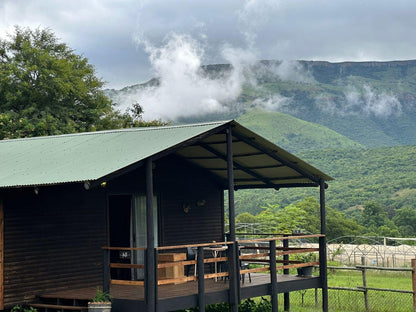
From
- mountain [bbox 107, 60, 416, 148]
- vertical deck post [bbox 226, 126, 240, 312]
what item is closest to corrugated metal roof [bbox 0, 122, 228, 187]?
vertical deck post [bbox 226, 126, 240, 312]

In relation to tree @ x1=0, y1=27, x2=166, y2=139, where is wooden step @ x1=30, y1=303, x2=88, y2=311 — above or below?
below

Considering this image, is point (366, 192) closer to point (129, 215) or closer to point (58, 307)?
point (129, 215)

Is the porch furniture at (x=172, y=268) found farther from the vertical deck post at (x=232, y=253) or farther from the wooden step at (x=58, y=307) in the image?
the wooden step at (x=58, y=307)

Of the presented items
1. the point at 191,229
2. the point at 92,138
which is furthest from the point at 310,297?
the point at 92,138

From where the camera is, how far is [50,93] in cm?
3500

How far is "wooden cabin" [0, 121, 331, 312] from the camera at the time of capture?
39.7 feet

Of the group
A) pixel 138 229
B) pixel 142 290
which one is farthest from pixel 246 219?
pixel 142 290

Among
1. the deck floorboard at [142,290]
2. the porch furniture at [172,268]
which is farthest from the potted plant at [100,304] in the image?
the porch furniture at [172,268]

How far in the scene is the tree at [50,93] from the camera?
33969mm

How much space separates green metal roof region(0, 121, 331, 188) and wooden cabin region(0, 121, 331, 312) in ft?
0.10

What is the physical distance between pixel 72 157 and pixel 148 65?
514 ft

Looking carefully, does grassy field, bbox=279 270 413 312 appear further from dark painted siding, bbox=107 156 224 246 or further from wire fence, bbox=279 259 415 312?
dark painted siding, bbox=107 156 224 246

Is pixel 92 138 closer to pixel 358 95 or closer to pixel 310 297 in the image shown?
pixel 310 297

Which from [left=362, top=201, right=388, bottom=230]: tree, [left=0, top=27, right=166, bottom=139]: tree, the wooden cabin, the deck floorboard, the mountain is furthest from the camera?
the mountain
